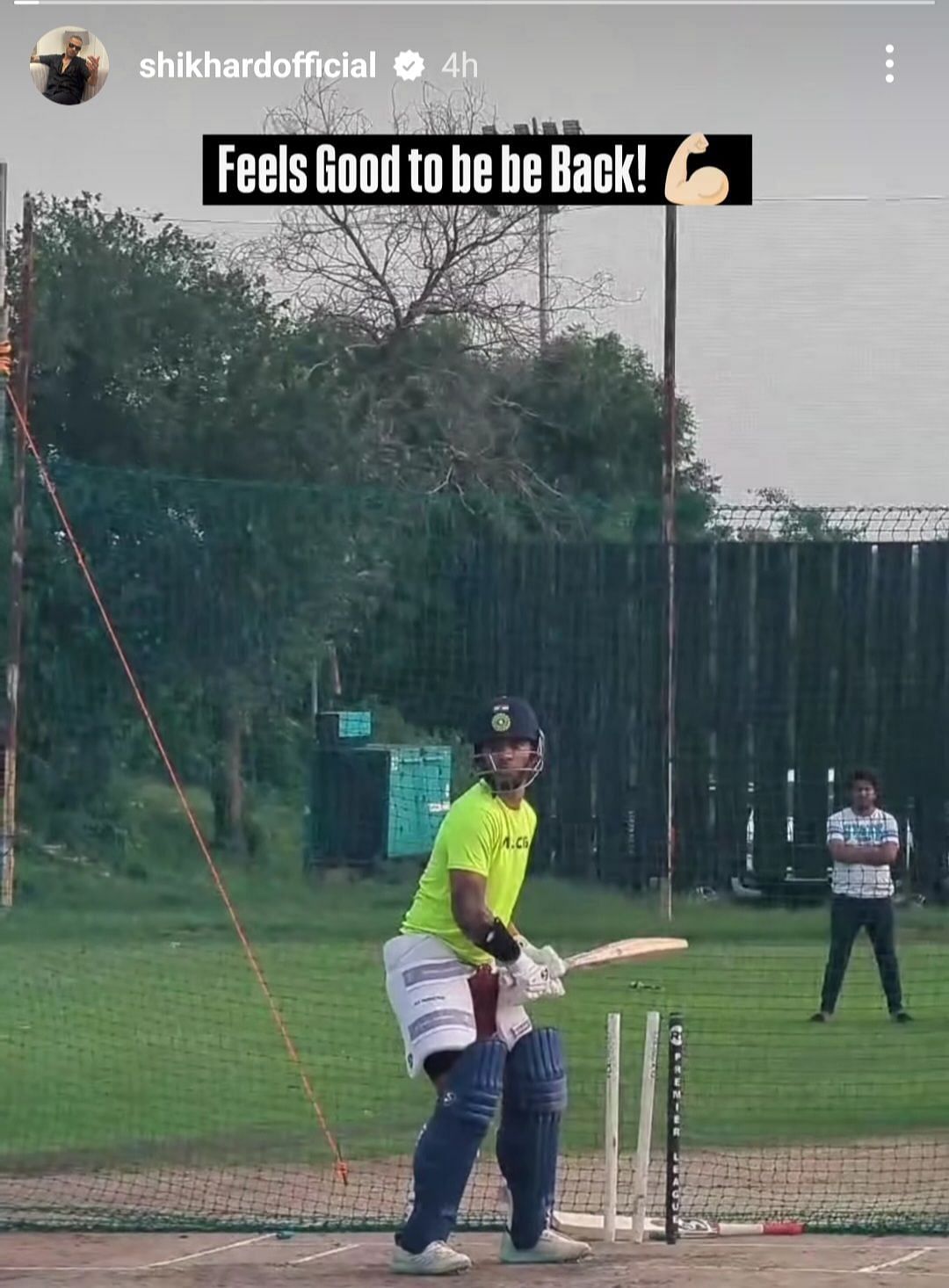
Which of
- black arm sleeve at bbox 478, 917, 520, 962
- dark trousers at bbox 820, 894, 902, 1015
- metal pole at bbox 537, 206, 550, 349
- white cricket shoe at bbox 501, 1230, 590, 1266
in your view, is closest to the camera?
black arm sleeve at bbox 478, 917, 520, 962

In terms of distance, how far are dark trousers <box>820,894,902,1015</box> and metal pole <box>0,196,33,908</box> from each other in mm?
5263

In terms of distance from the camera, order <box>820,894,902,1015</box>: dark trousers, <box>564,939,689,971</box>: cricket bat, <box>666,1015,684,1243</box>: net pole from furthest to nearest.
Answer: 1. <box>820,894,902,1015</box>: dark trousers
2. <box>666,1015,684,1243</box>: net pole
3. <box>564,939,689,971</box>: cricket bat

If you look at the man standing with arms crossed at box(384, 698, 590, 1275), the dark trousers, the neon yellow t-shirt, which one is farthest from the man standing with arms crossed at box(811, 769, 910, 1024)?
the neon yellow t-shirt

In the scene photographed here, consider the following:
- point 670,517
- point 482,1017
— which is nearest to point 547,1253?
point 482,1017

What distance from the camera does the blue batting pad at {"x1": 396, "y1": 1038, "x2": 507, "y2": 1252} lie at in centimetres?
727

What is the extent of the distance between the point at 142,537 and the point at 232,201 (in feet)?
17.0

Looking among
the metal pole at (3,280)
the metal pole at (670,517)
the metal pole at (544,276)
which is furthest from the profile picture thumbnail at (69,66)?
the metal pole at (544,276)

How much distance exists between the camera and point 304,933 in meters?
15.7

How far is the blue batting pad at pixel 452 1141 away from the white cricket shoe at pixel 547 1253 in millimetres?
308

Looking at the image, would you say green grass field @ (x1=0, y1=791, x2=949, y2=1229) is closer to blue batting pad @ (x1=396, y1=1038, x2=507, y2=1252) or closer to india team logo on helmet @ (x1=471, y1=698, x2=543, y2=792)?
blue batting pad @ (x1=396, y1=1038, x2=507, y2=1252)

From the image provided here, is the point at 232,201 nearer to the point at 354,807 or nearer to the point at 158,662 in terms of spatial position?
the point at 158,662

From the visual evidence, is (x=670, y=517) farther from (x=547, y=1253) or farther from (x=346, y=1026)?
A: (x=547, y=1253)

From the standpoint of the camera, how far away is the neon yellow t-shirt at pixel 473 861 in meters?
7.40

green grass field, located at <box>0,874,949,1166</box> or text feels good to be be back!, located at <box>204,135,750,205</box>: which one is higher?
text feels good to be be back!, located at <box>204,135,750,205</box>
